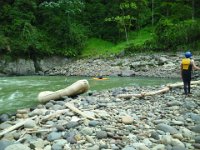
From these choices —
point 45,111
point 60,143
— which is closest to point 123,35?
point 45,111

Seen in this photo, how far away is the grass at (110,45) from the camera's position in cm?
3399

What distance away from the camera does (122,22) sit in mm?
36906

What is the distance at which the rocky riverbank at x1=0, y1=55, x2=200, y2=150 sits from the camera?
22.4 ft

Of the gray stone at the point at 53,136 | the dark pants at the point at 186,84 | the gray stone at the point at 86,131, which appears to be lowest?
the gray stone at the point at 53,136

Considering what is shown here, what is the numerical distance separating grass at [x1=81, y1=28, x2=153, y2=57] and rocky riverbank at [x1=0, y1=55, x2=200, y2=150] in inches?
884

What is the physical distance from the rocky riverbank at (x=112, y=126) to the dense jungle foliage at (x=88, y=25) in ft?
69.4

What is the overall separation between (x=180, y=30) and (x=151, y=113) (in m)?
24.4

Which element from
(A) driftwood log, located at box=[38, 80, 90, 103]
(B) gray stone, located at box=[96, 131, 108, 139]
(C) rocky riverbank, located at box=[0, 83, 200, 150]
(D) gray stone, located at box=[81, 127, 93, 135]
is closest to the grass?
(A) driftwood log, located at box=[38, 80, 90, 103]

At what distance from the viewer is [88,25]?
39594 millimetres

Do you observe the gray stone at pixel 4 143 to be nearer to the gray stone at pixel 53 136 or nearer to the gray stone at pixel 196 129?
the gray stone at pixel 53 136

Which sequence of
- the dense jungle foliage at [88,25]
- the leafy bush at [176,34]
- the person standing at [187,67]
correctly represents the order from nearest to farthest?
the person standing at [187,67], the leafy bush at [176,34], the dense jungle foliage at [88,25]

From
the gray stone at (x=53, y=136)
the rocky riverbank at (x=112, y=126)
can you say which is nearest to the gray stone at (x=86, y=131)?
the rocky riverbank at (x=112, y=126)

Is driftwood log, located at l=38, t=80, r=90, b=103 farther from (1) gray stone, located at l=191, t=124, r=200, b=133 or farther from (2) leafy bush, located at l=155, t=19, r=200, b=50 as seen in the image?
(2) leafy bush, located at l=155, t=19, r=200, b=50

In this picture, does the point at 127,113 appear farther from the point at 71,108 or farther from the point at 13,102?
the point at 13,102
